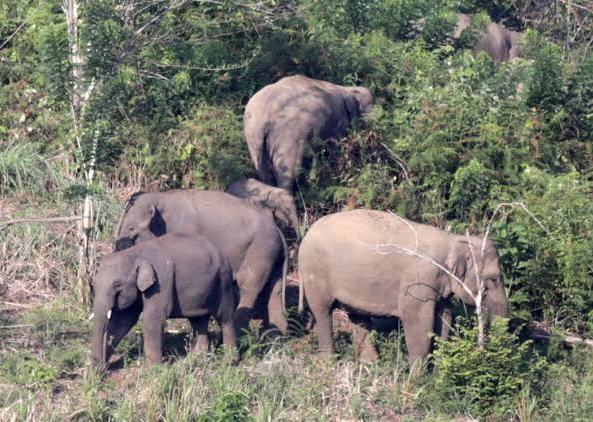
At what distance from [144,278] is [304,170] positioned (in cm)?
345

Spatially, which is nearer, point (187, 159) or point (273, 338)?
A: point (273, 338)

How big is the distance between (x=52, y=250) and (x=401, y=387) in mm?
3441

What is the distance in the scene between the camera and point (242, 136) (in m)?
13.6

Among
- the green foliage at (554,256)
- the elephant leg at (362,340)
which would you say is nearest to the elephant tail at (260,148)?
the green foliage at (554,256)

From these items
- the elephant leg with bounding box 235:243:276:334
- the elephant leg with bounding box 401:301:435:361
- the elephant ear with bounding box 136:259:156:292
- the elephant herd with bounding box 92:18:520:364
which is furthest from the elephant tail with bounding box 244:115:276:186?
the elephant ear with bounding box 136:259:156:292

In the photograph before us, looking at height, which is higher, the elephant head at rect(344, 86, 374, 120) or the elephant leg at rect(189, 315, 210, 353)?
the elephant head at rect(344, 86, 374, 120)

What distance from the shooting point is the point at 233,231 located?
11266 millimetres

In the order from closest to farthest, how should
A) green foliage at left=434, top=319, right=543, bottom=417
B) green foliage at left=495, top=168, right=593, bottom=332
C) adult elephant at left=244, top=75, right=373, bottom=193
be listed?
green foliage at left=434, top=319, right=543, bottom=417
green foliage at left=495, top=168, right=593, bottom=332
adult elephant at left=244, top=75, right=373, bottom=193

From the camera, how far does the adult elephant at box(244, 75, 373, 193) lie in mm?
13086

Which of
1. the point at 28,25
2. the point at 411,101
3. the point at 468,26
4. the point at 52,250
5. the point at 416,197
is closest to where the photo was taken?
the point at 52,250

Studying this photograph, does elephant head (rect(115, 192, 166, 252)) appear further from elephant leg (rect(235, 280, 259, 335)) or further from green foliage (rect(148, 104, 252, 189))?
green foliage (rect(148, 104, 252, 189))

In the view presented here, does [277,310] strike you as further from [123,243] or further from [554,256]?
[554,256]

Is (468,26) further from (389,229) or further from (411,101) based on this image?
(389,229)

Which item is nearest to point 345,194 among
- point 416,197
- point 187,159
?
point 416,197
